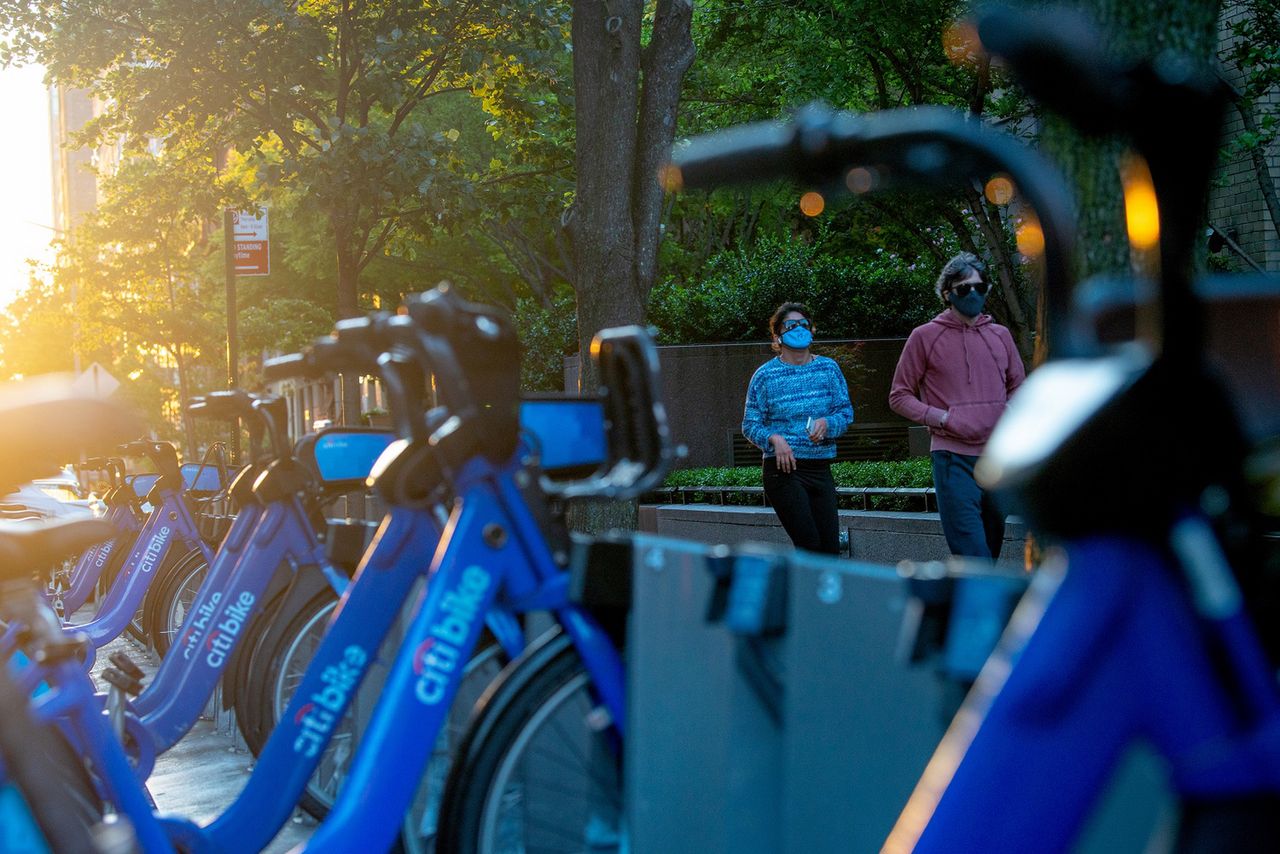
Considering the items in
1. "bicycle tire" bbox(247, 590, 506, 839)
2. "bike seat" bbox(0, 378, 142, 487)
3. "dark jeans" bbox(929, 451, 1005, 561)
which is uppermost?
"bike seat" bbox(0, 378, 142, 487)

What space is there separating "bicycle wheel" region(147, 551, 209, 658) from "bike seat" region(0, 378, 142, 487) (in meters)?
6.54

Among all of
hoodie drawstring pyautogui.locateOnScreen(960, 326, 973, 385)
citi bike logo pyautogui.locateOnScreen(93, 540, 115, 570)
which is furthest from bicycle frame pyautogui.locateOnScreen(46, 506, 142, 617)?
hoodie drawstring pyautogui.locateOnScreen(960, 326, 973, 385)

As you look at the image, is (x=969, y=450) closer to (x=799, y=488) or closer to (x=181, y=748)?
(x=799, y=488)

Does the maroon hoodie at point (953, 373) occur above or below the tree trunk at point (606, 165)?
below

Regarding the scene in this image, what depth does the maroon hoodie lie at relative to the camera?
6.99m

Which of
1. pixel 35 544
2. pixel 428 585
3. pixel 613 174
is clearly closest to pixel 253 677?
pixel 428 585

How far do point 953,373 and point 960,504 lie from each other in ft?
2.00

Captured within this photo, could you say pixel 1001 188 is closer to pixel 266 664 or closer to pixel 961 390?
pixel 961 390

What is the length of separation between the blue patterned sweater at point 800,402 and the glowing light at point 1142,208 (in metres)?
6.64

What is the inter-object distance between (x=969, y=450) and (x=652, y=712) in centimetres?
420

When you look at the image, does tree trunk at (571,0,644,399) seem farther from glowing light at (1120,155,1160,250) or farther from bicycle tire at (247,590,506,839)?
glowing light at (1120,155,1160,250)

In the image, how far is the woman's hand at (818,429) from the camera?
25.9 feet

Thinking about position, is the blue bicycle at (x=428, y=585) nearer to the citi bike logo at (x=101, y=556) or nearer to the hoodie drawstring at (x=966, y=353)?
the hoodie drawstring at (x=966, y=353)

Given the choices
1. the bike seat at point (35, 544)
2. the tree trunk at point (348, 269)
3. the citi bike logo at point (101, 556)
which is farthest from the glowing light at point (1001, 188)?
the tree trunk at point (348, 269)
